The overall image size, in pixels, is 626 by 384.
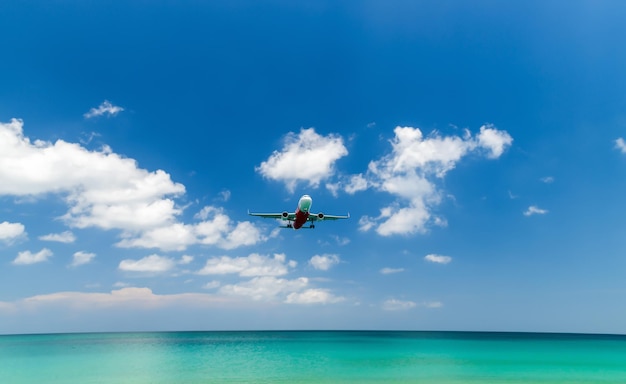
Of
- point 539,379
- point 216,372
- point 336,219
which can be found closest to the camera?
point 539,379

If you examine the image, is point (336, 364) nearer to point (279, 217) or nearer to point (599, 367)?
point (279, 217)

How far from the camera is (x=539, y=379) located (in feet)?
111

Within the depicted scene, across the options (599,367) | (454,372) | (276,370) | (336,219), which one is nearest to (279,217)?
(336,219)

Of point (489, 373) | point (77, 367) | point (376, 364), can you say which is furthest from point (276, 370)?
point (77, 367)

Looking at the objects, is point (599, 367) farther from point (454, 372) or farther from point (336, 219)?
point (336, 219)

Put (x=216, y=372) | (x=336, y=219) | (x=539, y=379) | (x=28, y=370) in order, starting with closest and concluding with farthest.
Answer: (x=539, y=379)
(x=216, y=372)
(x=28, y=370)
(x=336, y=219)

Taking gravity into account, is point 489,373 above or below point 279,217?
below

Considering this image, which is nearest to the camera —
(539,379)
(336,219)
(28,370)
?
(539,379)

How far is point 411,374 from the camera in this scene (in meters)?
35.8

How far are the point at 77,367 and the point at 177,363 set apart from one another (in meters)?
9.67

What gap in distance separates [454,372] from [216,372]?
2047cm

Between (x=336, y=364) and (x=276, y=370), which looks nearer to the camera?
(x=276, y=370)

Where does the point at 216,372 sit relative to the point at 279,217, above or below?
below

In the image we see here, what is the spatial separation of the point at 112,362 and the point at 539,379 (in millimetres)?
42149
